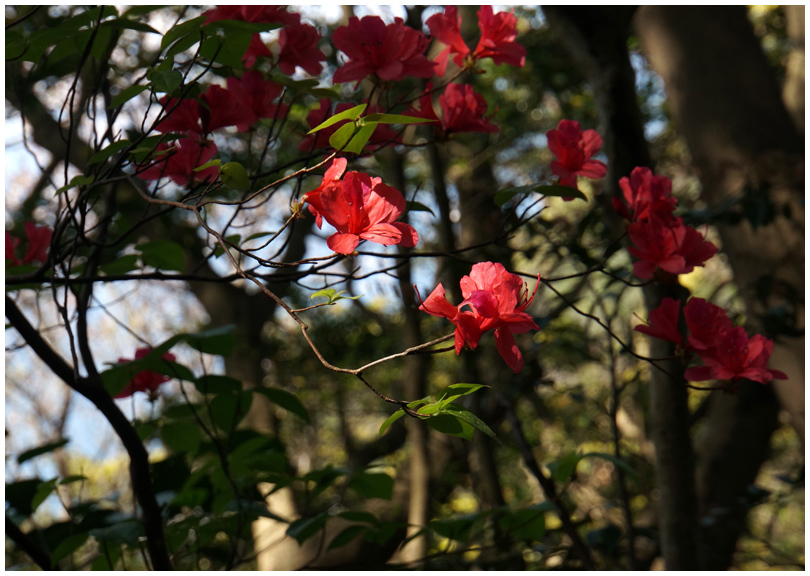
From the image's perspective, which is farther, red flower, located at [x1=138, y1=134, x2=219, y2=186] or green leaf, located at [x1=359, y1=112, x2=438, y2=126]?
red flower, located at [x1=138, y1=134, x2=219, y2=186]

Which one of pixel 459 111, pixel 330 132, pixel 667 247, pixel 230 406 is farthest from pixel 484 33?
pixel 230 406

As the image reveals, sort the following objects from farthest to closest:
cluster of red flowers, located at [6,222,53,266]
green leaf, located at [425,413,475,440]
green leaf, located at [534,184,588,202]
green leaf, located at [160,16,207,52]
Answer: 1. cluster of red flowers, located at [6,222,53,266]
2. green leaf, located at [534,184,588,202]
3. green leaf, located at [160,16,207,52]
4. green leaf, located at [425,413,475,440]

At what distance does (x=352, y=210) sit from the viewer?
538 mm

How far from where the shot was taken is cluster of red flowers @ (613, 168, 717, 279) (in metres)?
0.73

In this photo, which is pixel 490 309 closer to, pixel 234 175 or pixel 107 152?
pixel 234 175

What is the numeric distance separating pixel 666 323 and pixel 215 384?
560mm

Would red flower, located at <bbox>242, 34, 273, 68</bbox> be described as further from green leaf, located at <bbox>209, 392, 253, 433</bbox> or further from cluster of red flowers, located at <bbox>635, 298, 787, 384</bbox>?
cluster of red flowers, located at <bbox>635, 298, 787, 384</bbox>

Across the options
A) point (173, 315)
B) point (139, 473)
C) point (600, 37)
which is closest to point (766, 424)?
point (600, 37)

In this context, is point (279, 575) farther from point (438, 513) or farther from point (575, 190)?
point (438, 513)

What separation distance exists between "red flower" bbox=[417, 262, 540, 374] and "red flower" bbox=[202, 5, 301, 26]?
43 cm

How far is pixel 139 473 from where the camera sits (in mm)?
739

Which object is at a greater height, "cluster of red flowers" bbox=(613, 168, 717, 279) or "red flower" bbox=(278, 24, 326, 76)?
"red flower" bbox=(278, 24, 326, 76)

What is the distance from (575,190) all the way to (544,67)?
2727mm

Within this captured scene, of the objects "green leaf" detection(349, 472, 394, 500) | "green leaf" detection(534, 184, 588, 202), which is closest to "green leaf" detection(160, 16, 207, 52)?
"green leaf" detection(534, 184, 588, 202)
